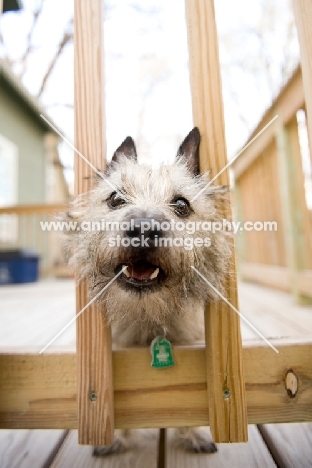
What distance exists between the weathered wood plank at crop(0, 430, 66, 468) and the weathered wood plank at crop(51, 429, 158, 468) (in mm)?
44

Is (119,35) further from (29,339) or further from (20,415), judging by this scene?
(20,415)

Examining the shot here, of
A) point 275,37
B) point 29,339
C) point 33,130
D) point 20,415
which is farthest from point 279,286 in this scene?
point 33,130

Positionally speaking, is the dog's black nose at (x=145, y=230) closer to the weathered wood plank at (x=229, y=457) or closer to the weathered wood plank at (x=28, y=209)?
the weathered wood plank at (x=229, y=457)

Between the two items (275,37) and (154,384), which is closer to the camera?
(154,384)

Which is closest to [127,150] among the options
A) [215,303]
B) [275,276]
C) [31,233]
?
[215,303]

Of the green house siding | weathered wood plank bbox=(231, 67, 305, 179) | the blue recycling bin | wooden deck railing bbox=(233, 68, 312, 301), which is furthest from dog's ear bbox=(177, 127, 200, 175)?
the green house siding

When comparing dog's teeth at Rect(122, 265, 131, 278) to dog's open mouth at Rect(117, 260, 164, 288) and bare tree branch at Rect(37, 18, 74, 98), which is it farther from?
bare tree branch at Rect(37, 18, 74, 98)

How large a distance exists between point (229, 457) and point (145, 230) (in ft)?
3.17

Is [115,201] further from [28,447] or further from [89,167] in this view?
[28,447]

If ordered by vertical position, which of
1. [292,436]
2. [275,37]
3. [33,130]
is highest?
[275,37]

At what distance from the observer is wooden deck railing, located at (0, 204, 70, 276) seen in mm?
8102

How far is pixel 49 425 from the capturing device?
1317 millimetres

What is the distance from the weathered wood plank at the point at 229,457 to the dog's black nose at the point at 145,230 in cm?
86

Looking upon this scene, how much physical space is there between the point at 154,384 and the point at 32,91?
8.89 meters
